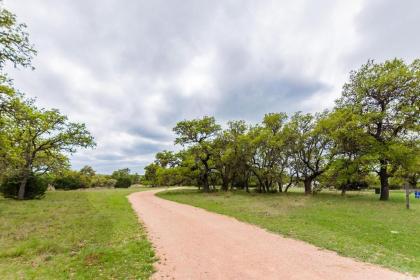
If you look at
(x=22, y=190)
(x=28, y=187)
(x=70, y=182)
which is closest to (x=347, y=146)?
(x=22, y=190)

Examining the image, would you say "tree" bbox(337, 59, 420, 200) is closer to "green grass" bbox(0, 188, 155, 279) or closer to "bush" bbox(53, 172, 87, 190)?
"green grass" bbox(0, 188, 155, 279)

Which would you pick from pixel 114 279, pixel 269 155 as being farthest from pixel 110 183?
pixel 114 279

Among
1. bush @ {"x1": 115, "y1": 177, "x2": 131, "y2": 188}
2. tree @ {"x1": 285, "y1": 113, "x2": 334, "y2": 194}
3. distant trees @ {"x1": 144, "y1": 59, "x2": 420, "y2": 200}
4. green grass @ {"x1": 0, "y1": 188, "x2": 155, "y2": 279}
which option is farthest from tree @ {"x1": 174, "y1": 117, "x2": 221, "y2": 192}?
bush @ {"x1": 115, "y1": 177, "x2": 131, "y2": 188}

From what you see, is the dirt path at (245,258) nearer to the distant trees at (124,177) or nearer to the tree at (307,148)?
the tree at (307,148)

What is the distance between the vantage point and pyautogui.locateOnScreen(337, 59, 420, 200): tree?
21.2 meters

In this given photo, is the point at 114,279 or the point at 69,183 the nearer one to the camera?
the point at 114,279

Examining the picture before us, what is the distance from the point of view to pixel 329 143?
28125 millimetres

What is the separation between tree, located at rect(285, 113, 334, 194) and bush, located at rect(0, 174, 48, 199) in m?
28.1

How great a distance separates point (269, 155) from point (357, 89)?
12583 mm

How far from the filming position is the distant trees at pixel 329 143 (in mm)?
21562

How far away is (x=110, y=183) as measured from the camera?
70.4 metres

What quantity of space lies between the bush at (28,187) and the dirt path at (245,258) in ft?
72.9

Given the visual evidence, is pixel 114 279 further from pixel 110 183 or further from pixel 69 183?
pixel 110 183

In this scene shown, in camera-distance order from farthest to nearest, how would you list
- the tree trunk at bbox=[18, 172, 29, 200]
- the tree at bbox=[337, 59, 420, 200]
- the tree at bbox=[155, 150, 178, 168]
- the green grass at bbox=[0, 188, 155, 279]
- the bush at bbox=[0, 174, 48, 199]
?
the tree at bbox=[155, 150, 178, 168], the bush at bbox=[0, 174, 48, 199], the tree trunk at bbox=[18, 172, 29, 200], the tree at bbox=[337, 59, 420, 200], the green grass at bbox=[0, 188, 155, 279]
